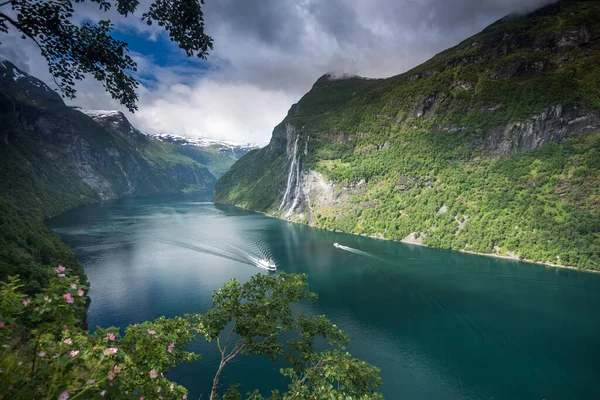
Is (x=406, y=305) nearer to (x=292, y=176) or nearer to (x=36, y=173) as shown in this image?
(x=292, y=176)

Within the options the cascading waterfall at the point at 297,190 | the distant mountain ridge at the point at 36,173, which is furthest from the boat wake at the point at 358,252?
the distant mountain ridge at the point at 36,173

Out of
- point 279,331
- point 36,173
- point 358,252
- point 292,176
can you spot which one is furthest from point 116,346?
point 36,173

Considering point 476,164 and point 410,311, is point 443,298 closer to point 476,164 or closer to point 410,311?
point 410,311

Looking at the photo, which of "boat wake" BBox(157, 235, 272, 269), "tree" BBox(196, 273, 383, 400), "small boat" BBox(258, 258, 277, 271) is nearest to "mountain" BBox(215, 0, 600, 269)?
"boat wake" BBox(157, 235, 272, 269)

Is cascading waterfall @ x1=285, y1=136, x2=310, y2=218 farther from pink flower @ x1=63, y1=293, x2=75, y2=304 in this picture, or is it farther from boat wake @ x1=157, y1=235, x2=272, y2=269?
pink flower @ x1=63, y1=293, x2=75, y2=304

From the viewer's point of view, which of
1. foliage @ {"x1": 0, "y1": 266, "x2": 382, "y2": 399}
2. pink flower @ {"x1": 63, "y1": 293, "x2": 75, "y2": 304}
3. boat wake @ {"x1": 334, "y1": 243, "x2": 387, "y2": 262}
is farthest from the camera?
boat wake @ {"x1": 334, "y1": 243, "x2": 387, "y2": 262}

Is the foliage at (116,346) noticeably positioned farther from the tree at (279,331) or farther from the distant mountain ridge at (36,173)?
the distant mountain ridge at (36,173)
